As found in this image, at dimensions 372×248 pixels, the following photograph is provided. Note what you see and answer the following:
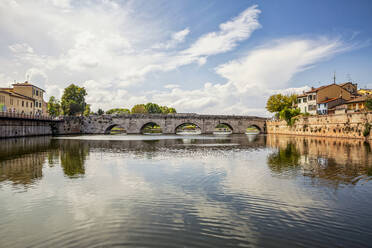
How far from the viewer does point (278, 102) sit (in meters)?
84.4

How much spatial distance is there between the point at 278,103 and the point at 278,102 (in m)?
0.45

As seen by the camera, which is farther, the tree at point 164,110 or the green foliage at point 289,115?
the tree at point 164,110

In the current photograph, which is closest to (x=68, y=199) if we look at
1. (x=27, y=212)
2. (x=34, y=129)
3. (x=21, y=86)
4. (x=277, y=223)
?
(x=27, y=212)

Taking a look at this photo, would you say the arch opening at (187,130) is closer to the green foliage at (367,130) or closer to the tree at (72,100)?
the tree at (72,100)

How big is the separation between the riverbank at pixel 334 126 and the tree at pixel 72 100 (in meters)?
71.2

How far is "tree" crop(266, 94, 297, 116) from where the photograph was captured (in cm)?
8407

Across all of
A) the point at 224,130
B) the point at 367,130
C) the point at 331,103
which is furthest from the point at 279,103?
the point at 224,130

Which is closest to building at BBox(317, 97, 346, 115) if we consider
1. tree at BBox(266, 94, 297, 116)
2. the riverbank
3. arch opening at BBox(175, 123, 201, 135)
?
the riverbank

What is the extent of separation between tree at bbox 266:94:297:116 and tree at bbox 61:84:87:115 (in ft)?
223

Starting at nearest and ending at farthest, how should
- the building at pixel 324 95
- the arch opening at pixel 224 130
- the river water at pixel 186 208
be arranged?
the river water at pixel 186 208 < the building at pixel 324 95 < the arch opening at pixel 224 130

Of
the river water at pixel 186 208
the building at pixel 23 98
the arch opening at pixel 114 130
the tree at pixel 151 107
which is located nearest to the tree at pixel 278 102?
the arch opening at pixel 114 130

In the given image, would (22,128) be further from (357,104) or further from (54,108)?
(357,104)

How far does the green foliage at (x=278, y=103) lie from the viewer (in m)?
84.1

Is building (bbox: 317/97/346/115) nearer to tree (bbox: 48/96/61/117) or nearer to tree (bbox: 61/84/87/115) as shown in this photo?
tree (bbox: 61/84/87/115)
